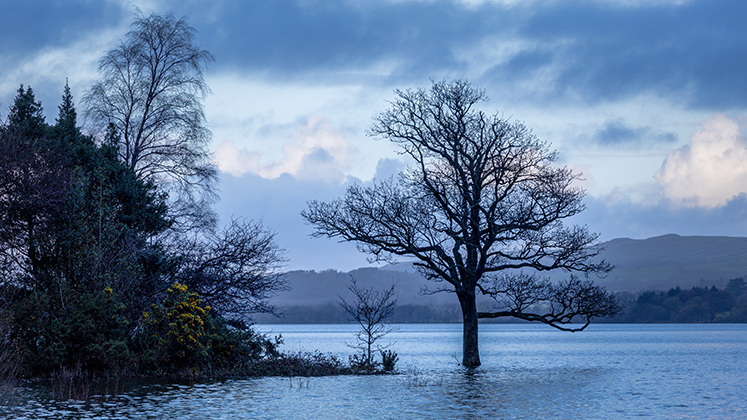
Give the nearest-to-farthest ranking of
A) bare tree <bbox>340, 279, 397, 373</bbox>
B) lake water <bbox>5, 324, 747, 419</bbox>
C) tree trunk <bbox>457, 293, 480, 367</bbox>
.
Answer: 1. lake water <bbox>5, 324, 747, 419</bbox>
2. bare tree <bbox>340, 279, 397, 373</bbox>
3. tree trunk <bbox>457, 293, 480, 367</bbox>

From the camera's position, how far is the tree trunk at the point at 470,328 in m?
35.2

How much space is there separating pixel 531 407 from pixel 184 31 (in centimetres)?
2878

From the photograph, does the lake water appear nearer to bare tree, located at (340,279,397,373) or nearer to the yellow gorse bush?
bare tree, located at (340,279,397,373)

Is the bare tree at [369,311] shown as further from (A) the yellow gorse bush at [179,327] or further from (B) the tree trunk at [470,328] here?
(A) the yellow gorse bush at [179,327]

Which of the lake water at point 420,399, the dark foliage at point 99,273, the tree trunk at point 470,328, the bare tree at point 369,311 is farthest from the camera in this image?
the tree trunk at point 470,328

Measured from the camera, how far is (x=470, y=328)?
35.2 metres

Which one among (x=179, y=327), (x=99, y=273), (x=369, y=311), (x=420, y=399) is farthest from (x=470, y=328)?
(x=99, y=273)

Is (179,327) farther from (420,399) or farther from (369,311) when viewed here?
(420,399)

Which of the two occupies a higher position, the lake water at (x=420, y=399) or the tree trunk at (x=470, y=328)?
the tree trunk at (x=470, y=328)

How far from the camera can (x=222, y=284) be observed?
36062 mm

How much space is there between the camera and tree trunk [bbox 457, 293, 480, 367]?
35250 millimetres

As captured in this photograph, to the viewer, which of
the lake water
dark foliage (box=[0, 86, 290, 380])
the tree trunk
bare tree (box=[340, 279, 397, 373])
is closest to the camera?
the lake water

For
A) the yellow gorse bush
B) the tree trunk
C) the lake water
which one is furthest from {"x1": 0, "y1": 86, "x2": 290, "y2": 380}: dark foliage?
the tree trunk

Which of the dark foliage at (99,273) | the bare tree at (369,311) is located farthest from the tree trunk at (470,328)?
the dark foliage at (99,273)
